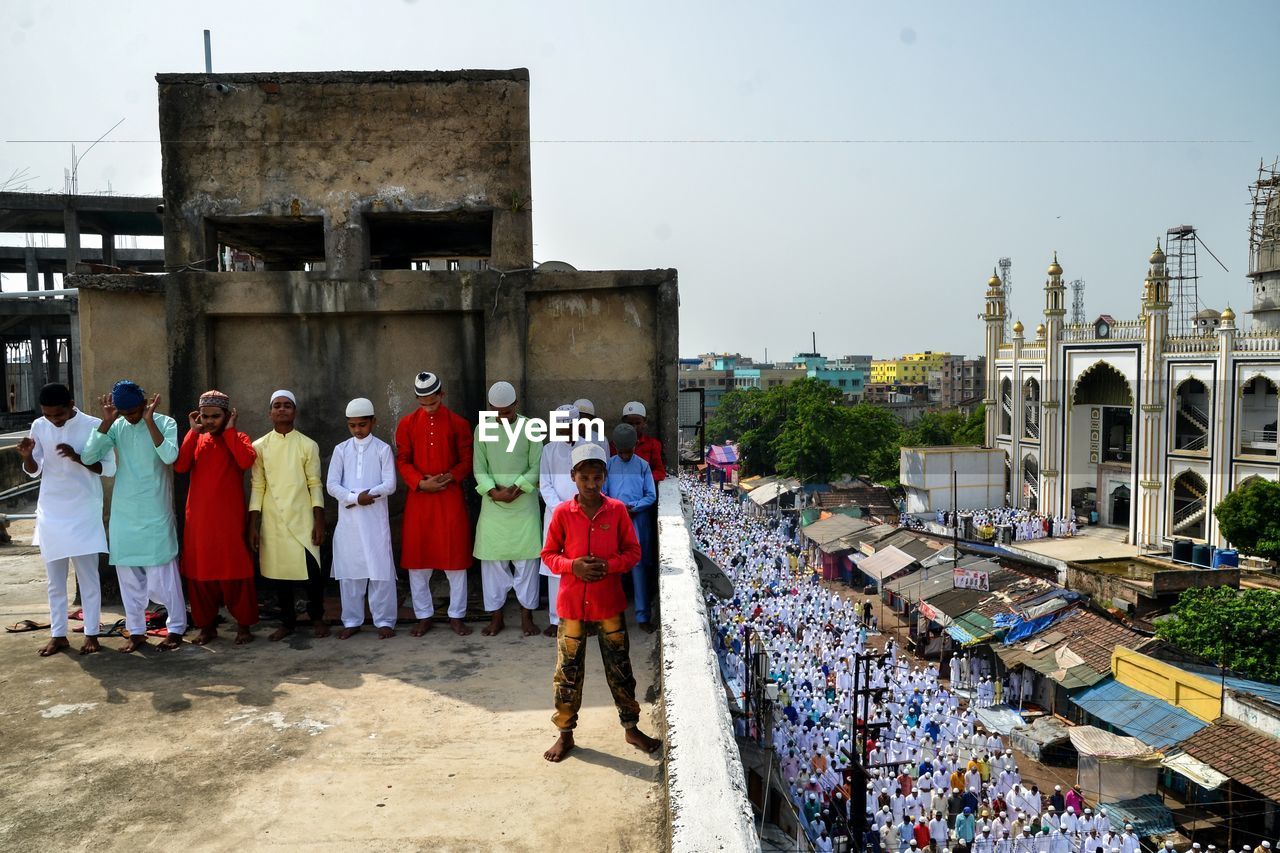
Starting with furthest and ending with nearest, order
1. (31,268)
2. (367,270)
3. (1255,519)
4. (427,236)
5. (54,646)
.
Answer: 1. (1255,519)
2. (31,268)
3. (427,236)
4. (367,270)
5. (54,646)

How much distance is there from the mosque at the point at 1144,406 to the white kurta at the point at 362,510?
117 feet

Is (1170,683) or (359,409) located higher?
(359,409)

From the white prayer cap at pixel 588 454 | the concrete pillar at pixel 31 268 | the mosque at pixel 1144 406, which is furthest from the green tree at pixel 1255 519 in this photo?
the concrete pillar at pixel 31 268

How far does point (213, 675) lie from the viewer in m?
4.72

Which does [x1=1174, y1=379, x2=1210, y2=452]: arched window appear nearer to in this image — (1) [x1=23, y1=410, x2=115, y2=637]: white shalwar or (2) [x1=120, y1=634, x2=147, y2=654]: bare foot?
(2) [x1=120, y1=634, x2=147, y2=654]: bare foot

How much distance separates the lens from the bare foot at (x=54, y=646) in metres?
5.06

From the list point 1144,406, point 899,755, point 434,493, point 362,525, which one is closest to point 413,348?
point 434,493

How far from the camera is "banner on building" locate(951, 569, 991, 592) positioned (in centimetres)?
2230

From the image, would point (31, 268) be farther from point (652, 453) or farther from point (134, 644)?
point (652, 453)

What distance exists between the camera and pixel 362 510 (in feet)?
17.9

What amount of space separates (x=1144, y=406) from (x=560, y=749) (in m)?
39.0

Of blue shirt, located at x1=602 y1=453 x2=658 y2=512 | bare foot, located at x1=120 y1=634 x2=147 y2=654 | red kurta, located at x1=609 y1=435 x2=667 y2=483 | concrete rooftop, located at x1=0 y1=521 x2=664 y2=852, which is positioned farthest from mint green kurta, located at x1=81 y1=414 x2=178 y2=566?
red kurta, located at x1=609 y1=435 x2=667 y2=483

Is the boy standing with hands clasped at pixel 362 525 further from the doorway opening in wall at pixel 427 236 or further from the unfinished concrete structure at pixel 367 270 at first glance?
the doorway opening in wall at pixel 427 236

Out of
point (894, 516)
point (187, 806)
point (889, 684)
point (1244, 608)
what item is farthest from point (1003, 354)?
point (187, 806)
